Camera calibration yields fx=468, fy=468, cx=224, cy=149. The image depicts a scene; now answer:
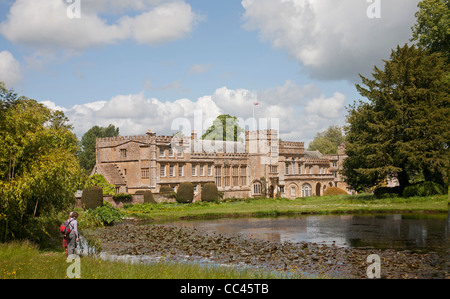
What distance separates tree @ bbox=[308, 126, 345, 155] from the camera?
92488mm

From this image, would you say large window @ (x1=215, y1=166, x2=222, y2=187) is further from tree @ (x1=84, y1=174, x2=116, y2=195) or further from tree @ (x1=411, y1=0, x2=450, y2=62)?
tree @ (x1=411, y1=0, x2=450, y2=62)

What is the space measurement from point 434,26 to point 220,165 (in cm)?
3126

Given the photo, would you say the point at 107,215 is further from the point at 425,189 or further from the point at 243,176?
the point at 243,176

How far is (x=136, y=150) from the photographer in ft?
175

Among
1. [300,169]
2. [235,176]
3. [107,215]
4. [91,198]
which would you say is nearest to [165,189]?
[235,176]

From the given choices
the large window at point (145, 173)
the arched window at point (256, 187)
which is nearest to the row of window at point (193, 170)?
the large window at point (145, 173)

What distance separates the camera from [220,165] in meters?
60.9

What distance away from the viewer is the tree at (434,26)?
37.6m

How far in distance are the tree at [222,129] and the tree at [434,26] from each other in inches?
1768

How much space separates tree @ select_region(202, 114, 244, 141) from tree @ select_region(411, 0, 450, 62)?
1768 inches

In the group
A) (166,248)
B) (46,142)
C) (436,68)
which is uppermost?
(436,68)

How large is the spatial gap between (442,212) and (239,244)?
17341 mm
